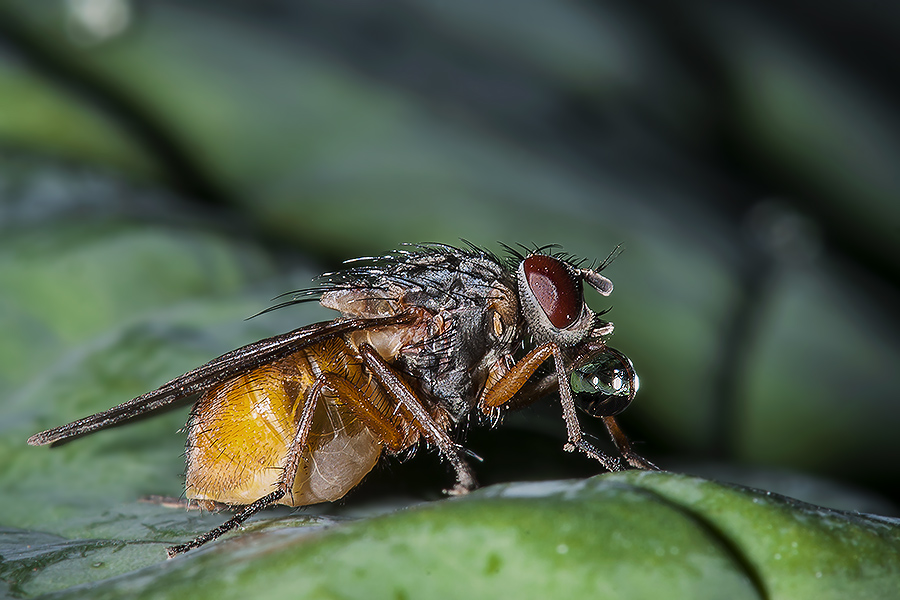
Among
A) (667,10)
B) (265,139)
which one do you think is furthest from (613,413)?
(667,10)

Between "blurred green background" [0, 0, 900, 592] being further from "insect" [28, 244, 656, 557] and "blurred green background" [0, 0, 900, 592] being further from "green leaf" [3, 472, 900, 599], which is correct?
"green leaf" [3, 472, 900, 599]

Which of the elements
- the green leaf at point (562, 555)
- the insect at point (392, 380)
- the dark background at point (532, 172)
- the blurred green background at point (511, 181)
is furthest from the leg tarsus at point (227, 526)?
the dark background at point (532, 172)

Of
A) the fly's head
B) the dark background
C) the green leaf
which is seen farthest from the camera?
the dark background

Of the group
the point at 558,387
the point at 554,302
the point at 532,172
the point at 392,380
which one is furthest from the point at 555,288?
the point at 532,172

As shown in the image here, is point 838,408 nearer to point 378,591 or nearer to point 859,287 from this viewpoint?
point 859,287

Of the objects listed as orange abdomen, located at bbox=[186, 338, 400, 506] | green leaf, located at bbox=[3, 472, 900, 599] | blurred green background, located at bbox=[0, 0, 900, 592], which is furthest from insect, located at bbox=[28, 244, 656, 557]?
green leaf, located at bbox=[3, 472, 900, 599]

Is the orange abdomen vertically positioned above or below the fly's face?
below

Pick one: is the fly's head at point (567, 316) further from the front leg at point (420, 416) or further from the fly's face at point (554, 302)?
the front leg at point (420, 416)
